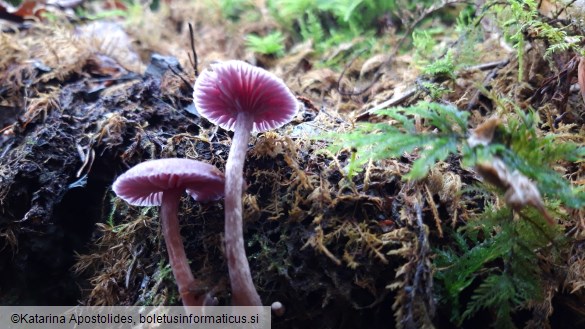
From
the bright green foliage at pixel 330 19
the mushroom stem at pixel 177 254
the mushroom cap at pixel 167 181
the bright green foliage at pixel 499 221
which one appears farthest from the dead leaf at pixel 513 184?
the bright green foliage at pixel 330 19

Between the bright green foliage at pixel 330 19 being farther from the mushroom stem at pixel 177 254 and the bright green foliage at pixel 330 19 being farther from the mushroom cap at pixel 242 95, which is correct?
the mushroom stem at pixel 177 254

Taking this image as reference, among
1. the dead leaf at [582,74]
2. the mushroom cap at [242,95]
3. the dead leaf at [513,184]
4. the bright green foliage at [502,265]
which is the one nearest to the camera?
the dead leaf at [513,184]

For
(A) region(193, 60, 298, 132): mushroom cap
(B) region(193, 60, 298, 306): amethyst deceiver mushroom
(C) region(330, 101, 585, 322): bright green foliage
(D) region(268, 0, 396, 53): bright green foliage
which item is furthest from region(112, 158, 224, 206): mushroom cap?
(D) region(268, 0, 396, 53): bright green foliage

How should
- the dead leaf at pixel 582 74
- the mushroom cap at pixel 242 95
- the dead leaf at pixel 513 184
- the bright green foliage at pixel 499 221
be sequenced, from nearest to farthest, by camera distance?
the dead leaf at pixel 513 184 → the bright green foliage at pixel 499 221 → the mushroom cap at pixel 242 95 → the dead leaf at pixel 582 74

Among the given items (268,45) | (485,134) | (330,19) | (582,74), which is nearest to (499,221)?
(485,134)

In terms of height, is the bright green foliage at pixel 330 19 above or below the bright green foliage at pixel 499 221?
above

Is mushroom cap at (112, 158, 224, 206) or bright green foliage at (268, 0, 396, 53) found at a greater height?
bright green foliage at (268, 0, 396, 53)

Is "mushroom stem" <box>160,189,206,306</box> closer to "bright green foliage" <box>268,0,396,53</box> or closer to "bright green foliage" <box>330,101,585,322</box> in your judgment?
"bright green foliage" <box>330,101,585,322</box>
